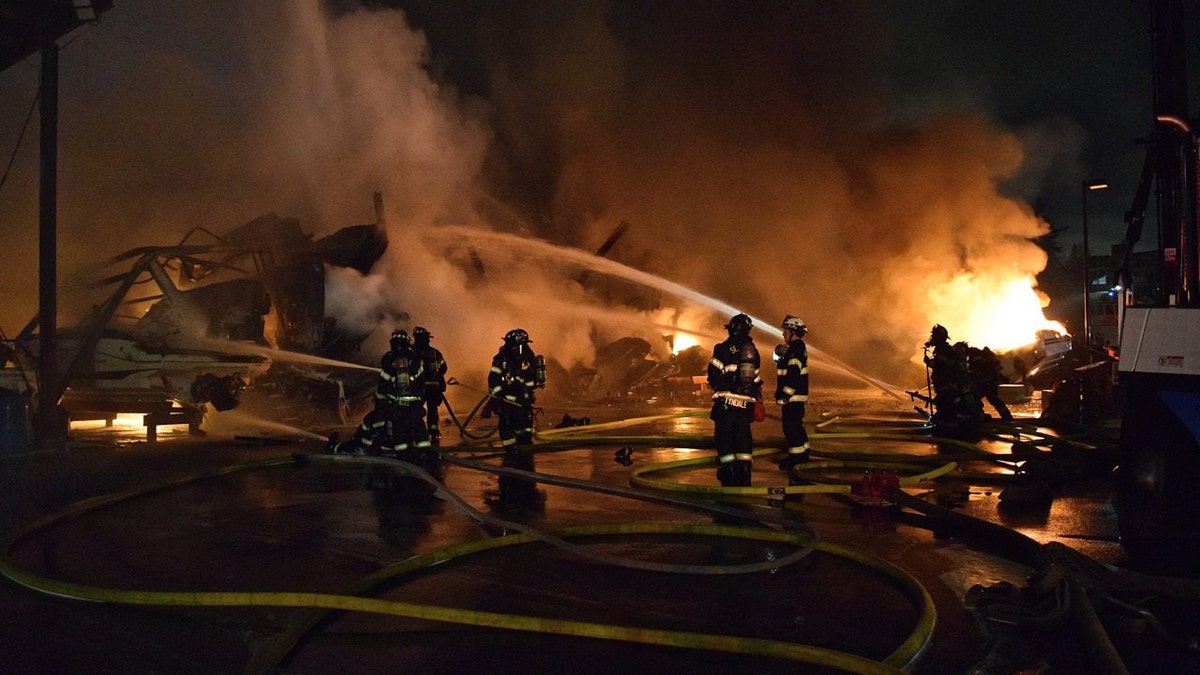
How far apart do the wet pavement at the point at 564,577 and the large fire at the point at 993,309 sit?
17.1 meters

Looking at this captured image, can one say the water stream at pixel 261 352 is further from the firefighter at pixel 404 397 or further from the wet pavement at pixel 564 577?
the firefighter at pixel 404 397

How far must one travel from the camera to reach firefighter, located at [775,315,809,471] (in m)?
9.21

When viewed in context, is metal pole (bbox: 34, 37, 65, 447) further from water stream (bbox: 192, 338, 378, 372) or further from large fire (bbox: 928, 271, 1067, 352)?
large fire (bbox: 928, 271, 1067, 352)

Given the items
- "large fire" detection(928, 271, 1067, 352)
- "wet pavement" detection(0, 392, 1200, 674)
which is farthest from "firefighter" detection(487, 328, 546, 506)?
"large fire" detection(928, 271, 1067, 352)

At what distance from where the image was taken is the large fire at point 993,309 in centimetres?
2398

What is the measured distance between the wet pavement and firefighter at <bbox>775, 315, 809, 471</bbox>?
54cm

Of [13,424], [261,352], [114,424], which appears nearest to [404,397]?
[13,424]

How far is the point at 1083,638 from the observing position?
11.7 ft

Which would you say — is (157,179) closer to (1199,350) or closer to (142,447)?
(142,447)

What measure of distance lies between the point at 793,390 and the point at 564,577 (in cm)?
503

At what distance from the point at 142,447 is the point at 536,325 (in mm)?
11500

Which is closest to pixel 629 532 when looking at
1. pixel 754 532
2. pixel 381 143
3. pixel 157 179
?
pixel 754 532

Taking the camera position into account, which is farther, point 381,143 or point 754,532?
point 381,143

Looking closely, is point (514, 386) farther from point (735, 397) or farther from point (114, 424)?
point (114, 424)
